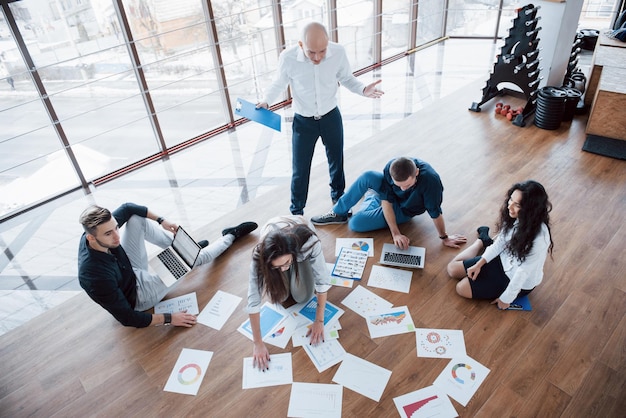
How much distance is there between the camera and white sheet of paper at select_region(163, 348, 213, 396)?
82.8 inches

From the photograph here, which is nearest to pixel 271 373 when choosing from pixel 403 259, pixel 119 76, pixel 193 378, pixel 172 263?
pixel 193 378

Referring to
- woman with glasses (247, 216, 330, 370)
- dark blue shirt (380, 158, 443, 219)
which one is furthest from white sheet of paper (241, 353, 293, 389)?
dark blue shirt (380, 158, 443, 219)

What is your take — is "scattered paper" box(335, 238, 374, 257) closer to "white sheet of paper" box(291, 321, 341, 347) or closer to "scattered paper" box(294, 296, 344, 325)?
"scattered paper" box(294, 296, 344, 325)

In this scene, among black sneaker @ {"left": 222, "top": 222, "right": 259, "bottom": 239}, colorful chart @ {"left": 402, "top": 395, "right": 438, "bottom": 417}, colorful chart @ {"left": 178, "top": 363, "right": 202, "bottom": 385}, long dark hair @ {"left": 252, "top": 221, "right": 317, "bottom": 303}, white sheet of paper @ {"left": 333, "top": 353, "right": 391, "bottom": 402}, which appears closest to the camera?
long dark hair @ {"left": 252, "top": 221, "right": 317, "bottom": 303}

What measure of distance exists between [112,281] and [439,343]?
5.57ft

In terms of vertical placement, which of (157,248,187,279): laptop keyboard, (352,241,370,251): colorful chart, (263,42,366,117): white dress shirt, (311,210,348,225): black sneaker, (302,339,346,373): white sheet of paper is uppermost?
(263,42,366,117): white dress shirt

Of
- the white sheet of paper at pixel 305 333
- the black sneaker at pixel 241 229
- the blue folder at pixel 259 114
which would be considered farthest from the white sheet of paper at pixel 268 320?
the blue folder at pixel 259 114

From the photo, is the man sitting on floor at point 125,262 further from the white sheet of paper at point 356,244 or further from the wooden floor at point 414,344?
the white sheet of paper at point 356,244

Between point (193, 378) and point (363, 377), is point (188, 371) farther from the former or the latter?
point (363, 377)

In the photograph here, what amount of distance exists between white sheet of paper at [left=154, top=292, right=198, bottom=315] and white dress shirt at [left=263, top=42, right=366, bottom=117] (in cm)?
137

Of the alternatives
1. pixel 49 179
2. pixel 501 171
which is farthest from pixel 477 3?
pixel 49 179

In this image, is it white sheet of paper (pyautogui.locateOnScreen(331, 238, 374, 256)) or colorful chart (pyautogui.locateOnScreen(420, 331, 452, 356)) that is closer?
colorful chart (pyautogui.locateOnScreen(420, 331, 452, 356))

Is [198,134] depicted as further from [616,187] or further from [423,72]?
[616,187]

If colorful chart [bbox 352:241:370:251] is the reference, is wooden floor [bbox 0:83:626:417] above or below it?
below
